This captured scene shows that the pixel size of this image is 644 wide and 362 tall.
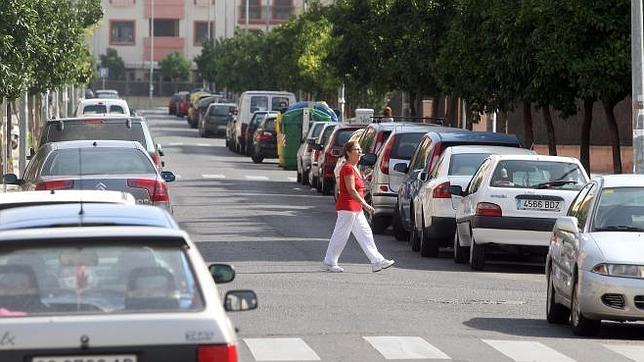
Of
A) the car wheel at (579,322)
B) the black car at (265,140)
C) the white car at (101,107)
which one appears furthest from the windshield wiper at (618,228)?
the black car at (265,140)

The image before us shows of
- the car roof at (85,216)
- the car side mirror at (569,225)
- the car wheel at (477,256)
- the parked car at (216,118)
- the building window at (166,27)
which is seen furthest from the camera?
the building window at (166,27)

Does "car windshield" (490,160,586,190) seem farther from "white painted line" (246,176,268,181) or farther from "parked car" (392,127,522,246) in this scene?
"white painted line" (246,176,268,181)

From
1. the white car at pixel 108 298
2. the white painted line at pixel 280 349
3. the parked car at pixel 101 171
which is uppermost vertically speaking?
the white car at pixel 108 298

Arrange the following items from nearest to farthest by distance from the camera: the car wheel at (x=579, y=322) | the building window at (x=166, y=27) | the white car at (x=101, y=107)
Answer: the car wheel at (x=579, y=322) → the white car at (x=101, y=107) → the building window at (x=166, y=27)

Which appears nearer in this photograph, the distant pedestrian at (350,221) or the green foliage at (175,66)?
the distant pedestrian at (350,221)

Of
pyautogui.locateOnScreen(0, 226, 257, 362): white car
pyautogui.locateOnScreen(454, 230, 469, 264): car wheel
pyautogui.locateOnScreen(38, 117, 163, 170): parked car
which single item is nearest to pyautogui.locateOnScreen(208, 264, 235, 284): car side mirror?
pyautogui.locateOnScreen(0, 226, 257, 362): white car

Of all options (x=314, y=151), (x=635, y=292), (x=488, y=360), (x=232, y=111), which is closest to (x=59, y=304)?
(x=488, y=360)

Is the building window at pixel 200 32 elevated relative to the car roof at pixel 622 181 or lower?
lower

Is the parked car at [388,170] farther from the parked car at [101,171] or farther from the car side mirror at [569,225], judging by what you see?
the car side mirror at [569,225]

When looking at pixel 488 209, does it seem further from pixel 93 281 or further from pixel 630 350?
pixel 93 281

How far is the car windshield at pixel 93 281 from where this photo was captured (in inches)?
310

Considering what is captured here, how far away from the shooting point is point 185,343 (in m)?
7.64

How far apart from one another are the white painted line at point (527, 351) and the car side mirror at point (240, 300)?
16.7ft

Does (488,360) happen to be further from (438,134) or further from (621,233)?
(438,134)
